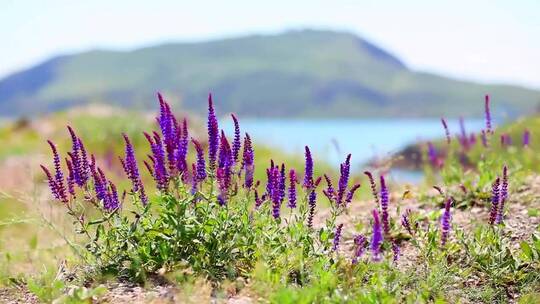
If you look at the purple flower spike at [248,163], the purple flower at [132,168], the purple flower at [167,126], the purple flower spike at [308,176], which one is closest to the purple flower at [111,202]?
the purple flower at [132,168]

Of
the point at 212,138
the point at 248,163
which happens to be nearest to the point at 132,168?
the point at 212,138

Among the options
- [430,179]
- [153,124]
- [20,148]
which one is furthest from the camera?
[153,124]

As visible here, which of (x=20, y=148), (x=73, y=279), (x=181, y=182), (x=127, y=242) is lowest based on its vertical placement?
(x=20, y=148)

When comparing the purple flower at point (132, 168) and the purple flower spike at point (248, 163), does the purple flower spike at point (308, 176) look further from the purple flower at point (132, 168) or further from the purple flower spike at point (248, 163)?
the purple flower at point (132, 168)

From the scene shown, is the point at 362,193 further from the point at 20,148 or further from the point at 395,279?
the point at 20,148

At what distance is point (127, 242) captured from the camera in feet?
16.9

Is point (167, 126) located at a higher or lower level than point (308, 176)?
higher

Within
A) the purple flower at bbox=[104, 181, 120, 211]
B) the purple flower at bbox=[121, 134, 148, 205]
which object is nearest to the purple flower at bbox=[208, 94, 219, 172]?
the purple flower at bbox=[121, 134, 148, 205]

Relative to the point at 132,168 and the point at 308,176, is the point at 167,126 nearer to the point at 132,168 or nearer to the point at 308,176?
the point at 132,168

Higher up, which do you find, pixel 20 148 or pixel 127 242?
pixel 127 242

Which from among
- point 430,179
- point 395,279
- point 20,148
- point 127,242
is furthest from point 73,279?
point 20,148

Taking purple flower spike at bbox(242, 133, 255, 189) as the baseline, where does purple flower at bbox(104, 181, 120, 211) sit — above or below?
below

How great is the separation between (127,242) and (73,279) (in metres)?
0.55

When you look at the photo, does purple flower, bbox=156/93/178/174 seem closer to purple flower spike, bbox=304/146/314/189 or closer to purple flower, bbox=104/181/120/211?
purple flower, bbox=104/181/120/211
